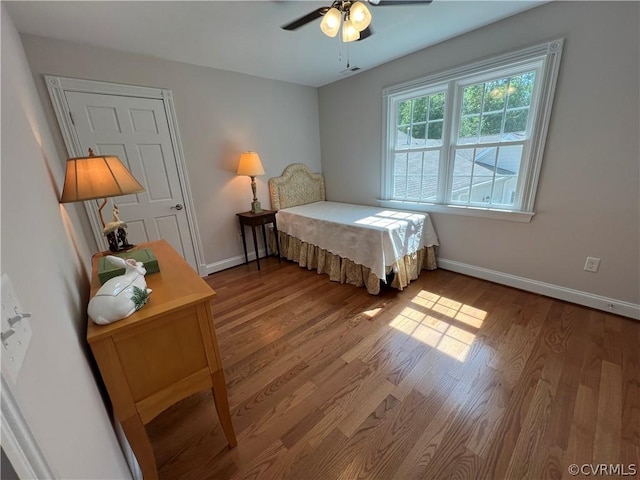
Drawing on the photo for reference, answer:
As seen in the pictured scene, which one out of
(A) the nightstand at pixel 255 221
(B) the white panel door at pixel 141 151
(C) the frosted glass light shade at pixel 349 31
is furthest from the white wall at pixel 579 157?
(B) the white panel door at pixel 141 151

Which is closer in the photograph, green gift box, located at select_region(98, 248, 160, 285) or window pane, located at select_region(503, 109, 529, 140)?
green gift box, located at select_region(98, 248, 160, 285)

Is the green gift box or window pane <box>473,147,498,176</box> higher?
window pane <box>473,147,498,176</box>

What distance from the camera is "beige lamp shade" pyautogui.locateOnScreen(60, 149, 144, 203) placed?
1164 mm

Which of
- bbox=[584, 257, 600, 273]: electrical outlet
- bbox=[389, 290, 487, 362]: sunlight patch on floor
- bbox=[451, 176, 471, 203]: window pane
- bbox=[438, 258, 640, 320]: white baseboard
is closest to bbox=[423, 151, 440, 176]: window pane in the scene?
bbox=[451, 176, 471, 203]: window pane

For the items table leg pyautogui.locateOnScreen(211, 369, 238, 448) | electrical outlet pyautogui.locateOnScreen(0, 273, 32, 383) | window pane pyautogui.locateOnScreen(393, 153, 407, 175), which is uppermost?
window pane pyautogui.locateOnScreen(393, 153, 407, 175)

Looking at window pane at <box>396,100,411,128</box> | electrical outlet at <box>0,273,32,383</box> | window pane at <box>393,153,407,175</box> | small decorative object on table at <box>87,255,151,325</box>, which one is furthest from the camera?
window pane at <box>393,153,407,175</box>

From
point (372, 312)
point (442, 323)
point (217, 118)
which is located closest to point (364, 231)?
point (372, 312)

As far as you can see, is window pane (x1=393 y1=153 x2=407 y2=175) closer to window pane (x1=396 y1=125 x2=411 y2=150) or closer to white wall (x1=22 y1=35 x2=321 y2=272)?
window pane (x1=396 y1=125 x2=411 y2=150)

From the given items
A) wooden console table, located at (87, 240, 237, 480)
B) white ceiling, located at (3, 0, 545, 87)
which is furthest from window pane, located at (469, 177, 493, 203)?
wooden console table, located at (87, 240, 237, 480)

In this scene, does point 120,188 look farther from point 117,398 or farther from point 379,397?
point 379,397

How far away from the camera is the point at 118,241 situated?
160 cm

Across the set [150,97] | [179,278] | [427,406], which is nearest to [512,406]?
[427,406]

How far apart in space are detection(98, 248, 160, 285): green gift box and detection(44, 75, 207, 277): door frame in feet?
4.54

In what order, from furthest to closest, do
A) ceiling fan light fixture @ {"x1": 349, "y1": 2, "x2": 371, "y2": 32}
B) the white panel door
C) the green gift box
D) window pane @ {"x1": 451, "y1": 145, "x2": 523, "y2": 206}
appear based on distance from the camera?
window pane @ {"x1": 451, "y1": 145, "x2": 523, "y2": 206}, the white panel door, ceiling fan light fixture @ {"x1": 349, "y1": 2, "x2": 371, "y2": 32}, the green gift box
